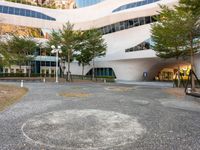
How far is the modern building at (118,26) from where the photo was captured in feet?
116

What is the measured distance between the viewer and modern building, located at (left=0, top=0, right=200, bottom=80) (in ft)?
116

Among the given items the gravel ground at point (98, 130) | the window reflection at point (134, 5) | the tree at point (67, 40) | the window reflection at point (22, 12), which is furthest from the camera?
the window reflection at point (22, 12)

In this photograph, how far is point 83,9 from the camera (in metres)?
54.5

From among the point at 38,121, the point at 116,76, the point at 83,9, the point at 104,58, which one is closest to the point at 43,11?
the point at 83,9

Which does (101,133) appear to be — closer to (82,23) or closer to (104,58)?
(104,58)

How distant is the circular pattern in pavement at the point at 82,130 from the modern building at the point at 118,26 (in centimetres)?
2541

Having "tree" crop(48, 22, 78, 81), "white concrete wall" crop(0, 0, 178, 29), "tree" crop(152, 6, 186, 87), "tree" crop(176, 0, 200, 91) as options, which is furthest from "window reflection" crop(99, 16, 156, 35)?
"tree" crop(176, 0, 200, 91)

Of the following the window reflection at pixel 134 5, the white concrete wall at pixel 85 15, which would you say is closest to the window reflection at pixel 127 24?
the white concrete wall at pixel 85 15

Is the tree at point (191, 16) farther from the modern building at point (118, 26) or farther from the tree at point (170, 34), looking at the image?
the modern building at point (118, 26)

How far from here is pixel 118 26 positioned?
4238 cm

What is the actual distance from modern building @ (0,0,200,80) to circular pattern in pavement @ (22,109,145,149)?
25.4 meters

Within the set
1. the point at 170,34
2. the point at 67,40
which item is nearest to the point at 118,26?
the point at 67,40

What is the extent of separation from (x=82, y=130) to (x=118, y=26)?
127ft

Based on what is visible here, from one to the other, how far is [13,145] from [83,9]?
53.6 meters
